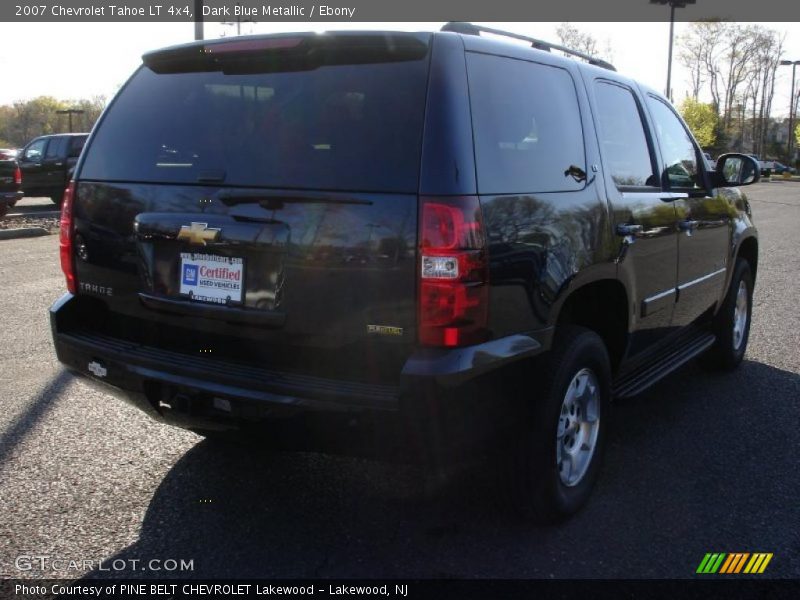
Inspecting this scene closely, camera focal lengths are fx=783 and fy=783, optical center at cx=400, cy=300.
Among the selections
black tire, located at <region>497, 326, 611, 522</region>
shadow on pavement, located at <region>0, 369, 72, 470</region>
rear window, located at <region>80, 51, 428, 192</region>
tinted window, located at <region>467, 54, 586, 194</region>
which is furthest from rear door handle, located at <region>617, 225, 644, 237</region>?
shadow on pavement, located at <region>0, 369, 72, 470</region>

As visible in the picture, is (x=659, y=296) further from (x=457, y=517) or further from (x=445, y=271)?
(x=445, y=271)

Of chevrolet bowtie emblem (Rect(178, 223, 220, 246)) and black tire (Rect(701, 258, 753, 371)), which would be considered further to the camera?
black tire (Rect(701, 258, 753, 371))

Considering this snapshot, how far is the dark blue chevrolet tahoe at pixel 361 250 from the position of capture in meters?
2.64

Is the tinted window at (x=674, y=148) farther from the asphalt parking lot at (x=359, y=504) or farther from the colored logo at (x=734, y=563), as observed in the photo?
the colored logo at (x=734, y=563)

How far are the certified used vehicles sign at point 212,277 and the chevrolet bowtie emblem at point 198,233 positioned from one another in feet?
0.20

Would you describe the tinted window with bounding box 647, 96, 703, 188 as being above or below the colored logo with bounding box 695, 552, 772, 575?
above

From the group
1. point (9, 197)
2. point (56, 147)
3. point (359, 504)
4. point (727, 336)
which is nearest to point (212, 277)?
point (359, 504)

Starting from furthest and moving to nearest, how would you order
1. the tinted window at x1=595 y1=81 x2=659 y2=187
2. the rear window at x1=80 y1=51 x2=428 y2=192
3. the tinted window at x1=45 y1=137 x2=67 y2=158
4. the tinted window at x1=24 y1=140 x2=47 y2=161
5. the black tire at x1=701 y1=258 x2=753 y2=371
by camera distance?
the tinted window at x1=24 y1=140 x2=47 y2=161 < the tinted window at x1=45 y1=137 x2=67 y2=158 < the black tire at x1=701 y1=258 x2=753 y2=371 < the tinted window at x1=595 y1=81 x2=659 y2=187 < the rear window at x1=80 y1=51 x2=428 y2=192

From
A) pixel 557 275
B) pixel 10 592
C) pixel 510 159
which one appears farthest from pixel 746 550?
pixel 10 592

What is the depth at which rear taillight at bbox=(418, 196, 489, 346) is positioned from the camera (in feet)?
8.50

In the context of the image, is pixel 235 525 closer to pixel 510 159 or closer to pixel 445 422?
pixel 445 422

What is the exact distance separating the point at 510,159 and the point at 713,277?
106 inches

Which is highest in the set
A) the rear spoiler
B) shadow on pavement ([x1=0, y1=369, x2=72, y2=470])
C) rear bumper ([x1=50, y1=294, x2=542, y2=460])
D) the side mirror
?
the rear spoiler

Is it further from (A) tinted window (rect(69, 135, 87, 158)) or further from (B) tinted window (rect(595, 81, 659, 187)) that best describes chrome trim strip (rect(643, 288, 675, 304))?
(A) tinted window (rect(69, 135, 87, 158))
